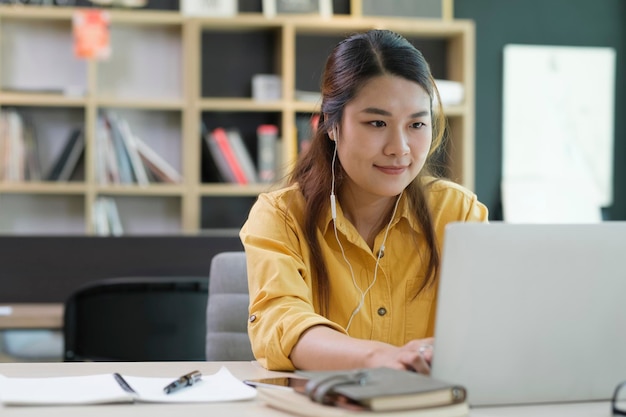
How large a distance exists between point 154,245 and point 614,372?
299cm

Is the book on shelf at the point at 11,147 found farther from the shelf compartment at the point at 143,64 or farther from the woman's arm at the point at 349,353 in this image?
the woman's arm at the point at 349,353

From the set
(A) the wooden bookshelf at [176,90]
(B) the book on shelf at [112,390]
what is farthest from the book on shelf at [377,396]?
(A) the wooden bookshelf at [176,90]

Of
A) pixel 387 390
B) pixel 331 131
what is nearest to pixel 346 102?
pixel 331 131

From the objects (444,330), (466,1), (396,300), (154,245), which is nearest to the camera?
(444,330)

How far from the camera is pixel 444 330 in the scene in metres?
1.20

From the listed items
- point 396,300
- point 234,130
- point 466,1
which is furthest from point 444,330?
point 466,1

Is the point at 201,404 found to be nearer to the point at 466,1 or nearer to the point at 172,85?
the point at 172,85

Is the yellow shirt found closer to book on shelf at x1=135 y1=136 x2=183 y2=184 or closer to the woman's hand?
the woman's hand

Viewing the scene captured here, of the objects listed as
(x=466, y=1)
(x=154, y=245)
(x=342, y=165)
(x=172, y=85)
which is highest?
(x=466, y=1)

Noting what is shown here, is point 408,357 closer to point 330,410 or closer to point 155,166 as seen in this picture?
point 330,410

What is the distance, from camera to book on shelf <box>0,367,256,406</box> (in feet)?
4.16

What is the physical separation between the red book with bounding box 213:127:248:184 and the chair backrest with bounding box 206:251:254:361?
235cm

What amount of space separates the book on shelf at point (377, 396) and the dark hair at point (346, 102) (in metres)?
0.57

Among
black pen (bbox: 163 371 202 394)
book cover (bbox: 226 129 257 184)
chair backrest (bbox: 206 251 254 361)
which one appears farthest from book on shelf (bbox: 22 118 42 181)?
black pen (bbox: 163 371 202 394)
